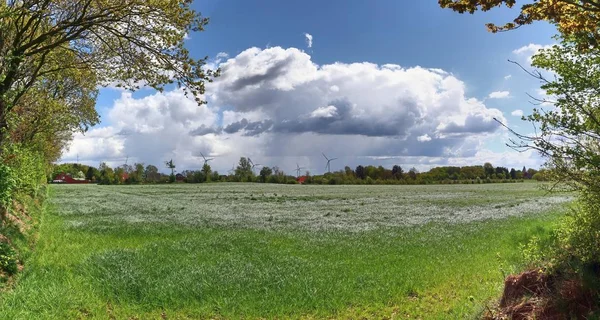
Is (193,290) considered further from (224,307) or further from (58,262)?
(58,262)

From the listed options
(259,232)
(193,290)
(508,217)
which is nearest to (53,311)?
(193,290)

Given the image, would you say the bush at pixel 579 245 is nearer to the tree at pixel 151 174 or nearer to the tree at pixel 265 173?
the tree at pixel 265 173

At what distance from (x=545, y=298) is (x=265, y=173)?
15948cm

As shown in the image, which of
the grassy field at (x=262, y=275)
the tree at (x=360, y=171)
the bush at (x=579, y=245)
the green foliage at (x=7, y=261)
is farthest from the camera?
the tree at (x=360, y=171)

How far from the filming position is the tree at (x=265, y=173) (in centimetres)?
16444

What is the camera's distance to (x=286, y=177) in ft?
545

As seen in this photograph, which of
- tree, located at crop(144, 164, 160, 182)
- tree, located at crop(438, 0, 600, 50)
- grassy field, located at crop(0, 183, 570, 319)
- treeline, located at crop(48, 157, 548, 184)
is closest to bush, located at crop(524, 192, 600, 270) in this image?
grassy field, located at crop(0, 183, 570, 319)

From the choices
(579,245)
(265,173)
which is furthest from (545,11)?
(265,173)

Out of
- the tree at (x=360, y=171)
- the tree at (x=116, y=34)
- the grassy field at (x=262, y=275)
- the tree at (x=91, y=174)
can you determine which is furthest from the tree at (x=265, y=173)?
the tree at (x=116, y=34)

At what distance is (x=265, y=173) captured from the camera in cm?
16738

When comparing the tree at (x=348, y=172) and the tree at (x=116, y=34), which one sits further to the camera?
the tree at (x=348, y=172)

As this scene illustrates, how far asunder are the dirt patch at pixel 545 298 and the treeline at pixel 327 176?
15363cm

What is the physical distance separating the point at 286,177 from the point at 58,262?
150 m

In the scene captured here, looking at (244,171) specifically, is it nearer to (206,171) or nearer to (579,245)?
(206,171)
